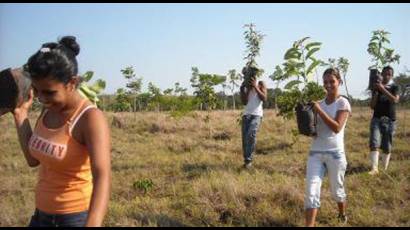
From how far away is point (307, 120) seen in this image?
4.59 metres

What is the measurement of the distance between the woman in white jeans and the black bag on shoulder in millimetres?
59

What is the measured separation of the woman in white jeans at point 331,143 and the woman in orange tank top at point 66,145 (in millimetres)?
2597

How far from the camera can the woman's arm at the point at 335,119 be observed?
4.46 m

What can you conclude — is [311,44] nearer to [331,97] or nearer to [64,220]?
[331,97]

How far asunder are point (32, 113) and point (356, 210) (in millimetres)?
20457

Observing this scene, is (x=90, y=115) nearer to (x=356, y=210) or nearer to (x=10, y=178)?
(x=356, y=210)

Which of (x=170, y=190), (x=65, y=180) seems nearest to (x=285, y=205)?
(x=170, y=190)

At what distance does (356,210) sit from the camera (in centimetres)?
496

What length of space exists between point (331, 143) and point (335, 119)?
249 millimetres

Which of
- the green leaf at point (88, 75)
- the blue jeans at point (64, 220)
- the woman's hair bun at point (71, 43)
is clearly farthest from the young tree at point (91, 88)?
the blue jeans at point (64, 220)

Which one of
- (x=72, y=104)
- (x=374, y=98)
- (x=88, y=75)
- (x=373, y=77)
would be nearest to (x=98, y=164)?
(x=72, y=104)

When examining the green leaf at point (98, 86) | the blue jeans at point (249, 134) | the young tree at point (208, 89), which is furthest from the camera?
the young tree at point (208, 89)

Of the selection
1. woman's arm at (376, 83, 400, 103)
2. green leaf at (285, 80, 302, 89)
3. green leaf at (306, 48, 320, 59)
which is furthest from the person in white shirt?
green leaf at (306, 48, 320, 59)

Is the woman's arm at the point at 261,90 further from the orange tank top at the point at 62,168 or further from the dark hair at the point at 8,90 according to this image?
the orange tank top at the point at 62,168
